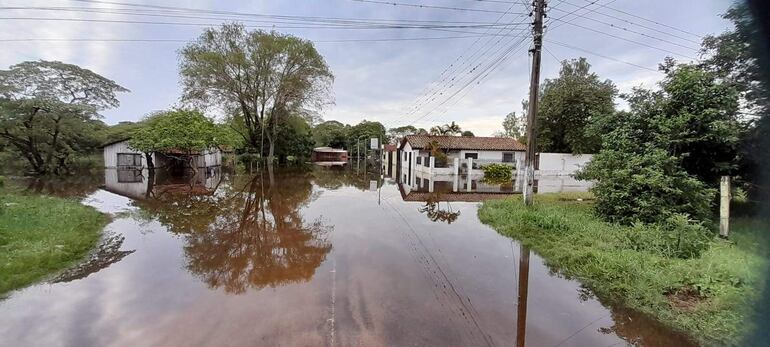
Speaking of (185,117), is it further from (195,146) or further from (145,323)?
(145,323)

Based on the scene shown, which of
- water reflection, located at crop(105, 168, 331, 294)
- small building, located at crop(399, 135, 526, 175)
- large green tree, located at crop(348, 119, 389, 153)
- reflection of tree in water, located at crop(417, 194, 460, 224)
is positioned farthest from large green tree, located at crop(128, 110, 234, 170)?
large green tree, located at crop(348, 119, 389, 153)

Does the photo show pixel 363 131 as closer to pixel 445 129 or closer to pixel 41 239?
pixel 445 129

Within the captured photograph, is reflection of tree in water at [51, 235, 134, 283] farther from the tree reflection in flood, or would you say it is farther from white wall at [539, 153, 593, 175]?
white wall at [539, 153, 593, 175]

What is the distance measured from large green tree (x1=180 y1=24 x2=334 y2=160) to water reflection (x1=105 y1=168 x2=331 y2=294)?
671 inches

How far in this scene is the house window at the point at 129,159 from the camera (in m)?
24.1

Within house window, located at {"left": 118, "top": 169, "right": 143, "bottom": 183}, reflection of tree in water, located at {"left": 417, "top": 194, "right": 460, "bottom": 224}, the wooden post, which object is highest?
the wooden post

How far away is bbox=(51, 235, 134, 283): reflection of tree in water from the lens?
452 centimetres

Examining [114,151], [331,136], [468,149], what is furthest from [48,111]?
[331,136]

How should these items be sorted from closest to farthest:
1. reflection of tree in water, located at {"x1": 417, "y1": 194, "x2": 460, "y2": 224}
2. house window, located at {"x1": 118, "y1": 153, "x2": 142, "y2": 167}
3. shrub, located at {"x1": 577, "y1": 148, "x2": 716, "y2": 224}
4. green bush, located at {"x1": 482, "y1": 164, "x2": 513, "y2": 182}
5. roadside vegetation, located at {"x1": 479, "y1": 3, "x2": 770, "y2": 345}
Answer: roadside vegetation, located at {"x1": 479, "y1": 3, "x2": 770, "y2": 345}, shrub, located at {"x1": 577, "y1": 148, "x2": 716, "y2": 224}, reflection of tree in water, located at {"x1": 417, "y1": 194, "x2": 460, "y2": 224}, green bush, located at {"x1": 482, "y1": 164, "x2": 513, "y2": 182}, house window, located at {"x1": 118, "y1": 153, "x2": 142, "y2": 167}

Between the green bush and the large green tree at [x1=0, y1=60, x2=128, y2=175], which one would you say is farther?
the green bush

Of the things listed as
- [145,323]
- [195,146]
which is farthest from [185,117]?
[145,323]

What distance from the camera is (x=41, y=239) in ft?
18.5

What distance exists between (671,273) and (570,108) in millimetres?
22324

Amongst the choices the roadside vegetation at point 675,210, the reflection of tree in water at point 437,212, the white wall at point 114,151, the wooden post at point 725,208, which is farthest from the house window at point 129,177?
the wooden post at point 725,208
